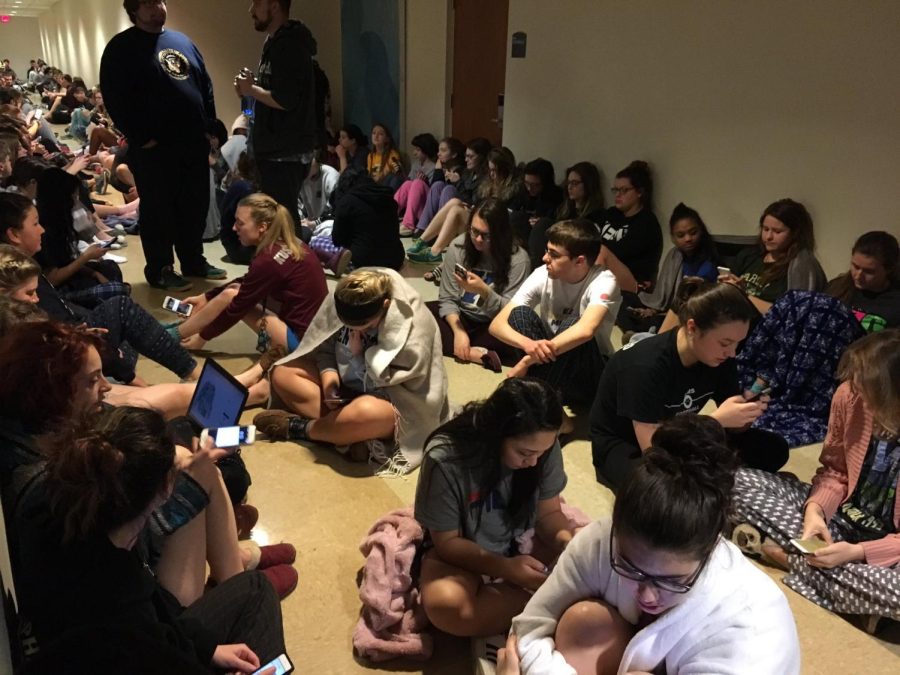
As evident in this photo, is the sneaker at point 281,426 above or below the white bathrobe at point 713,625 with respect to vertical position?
below

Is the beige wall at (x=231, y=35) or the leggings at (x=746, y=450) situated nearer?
the leggings at (x=746, y=450)

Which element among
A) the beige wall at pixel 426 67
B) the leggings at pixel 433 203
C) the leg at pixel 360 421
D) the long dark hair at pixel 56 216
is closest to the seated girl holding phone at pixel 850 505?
the leg at pixel 360 421

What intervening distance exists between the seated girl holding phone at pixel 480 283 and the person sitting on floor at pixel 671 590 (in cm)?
215

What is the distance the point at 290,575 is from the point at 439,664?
1.68 feet

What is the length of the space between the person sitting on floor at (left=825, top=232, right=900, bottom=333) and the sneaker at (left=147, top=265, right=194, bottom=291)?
11.9 feet

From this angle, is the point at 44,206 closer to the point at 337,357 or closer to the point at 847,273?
the point at 337,357

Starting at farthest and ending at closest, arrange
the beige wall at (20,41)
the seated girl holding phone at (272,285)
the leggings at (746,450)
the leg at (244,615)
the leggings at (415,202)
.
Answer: the beige wall at (20,41)
the leggings at (415,202)
the seated girl holding phone at (272,285)
the leggings at (746,450)
the leg at (244,615)

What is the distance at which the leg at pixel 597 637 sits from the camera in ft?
4.52

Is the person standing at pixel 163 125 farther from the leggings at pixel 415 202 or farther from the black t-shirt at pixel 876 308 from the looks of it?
the black t-shirt at pixel 876 308

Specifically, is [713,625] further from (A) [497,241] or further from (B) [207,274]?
(B) [207,274]

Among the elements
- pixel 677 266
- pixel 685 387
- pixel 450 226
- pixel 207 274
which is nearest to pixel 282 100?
pixel 207 274

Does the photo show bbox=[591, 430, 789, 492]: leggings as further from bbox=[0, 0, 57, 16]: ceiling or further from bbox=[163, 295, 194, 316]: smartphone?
bbox=[0, 0, 57, 16]: ceiling

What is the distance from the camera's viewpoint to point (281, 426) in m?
2.82

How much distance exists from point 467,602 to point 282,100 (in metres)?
3.23
